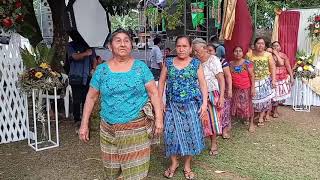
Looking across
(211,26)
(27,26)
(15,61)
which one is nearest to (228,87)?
(15,61)

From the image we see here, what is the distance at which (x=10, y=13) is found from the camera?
529cm

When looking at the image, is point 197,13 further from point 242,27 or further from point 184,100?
point 184,100

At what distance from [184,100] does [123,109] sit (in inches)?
42.5

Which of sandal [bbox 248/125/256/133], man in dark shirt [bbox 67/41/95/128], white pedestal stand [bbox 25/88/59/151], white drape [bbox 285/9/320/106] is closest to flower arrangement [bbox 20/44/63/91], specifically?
white pedestal stand [bbox 25/88/59/151]

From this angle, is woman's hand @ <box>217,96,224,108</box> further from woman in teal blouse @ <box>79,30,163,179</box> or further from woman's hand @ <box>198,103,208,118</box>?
woman in teal blouse @ <box>79,30,163,179</box>

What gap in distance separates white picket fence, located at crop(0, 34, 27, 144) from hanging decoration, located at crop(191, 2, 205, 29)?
4156 millimetres

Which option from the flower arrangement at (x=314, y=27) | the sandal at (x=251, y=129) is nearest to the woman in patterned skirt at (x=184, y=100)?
the sandal at (x=251, y=129)

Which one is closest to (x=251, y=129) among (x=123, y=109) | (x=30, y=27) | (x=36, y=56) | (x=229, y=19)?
(x=229, y=19)

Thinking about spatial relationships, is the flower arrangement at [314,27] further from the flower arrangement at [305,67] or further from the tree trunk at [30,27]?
the tree trunk at [30,27]

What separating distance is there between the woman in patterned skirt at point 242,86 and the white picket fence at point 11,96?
329 centimetres

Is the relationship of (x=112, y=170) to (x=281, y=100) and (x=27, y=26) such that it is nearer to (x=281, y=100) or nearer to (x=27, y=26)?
(x=27, y=26)

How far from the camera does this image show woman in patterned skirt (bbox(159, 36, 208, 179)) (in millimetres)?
4059

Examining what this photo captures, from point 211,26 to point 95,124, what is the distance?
4.39 meters

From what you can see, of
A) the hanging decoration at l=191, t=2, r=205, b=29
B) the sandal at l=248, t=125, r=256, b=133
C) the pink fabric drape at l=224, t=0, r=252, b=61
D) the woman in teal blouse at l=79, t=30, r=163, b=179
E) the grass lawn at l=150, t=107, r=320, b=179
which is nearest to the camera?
the woman in teal blouse at l=79, t=30, r=163, b=179
